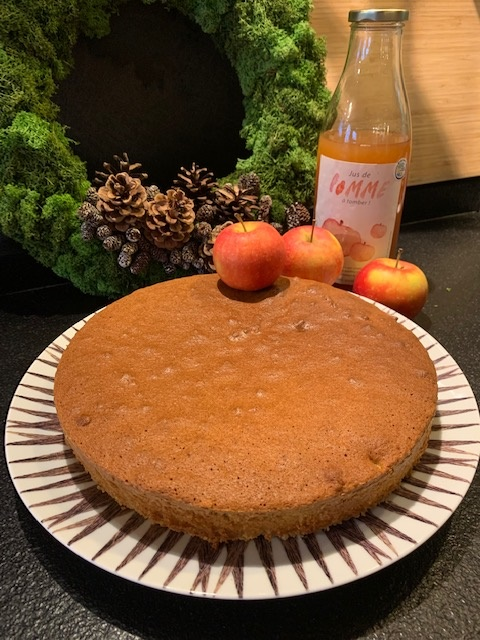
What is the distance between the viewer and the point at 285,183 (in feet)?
3.82

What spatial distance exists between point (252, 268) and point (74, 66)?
58 centimetres

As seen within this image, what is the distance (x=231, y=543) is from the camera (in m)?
0.61

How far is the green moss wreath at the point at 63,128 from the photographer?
3.07 ft

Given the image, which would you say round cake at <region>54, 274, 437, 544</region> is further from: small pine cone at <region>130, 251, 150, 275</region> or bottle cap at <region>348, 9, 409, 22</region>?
bottle cap at <region>348, 9, 409, 22</region>

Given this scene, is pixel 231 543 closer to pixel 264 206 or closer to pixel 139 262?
pixel 139 262

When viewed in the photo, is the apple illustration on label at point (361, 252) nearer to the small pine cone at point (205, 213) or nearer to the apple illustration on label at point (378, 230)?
the apple illustration on label at point (378, 230)

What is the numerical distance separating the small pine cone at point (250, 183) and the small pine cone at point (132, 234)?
257 millimetres

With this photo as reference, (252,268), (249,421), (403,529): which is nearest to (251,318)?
(252,268)

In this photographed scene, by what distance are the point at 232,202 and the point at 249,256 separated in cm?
27

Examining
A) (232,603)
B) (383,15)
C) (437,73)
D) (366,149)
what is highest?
(383,15)

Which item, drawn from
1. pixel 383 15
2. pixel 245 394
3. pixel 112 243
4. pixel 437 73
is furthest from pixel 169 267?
pixel 437 73

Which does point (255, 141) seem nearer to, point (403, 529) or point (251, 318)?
point (251, 318)

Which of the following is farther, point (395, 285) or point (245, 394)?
point (395, 285)

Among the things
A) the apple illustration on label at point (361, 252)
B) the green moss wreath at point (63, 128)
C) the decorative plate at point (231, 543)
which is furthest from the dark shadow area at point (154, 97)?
the decorative plate at point (231, 543)
